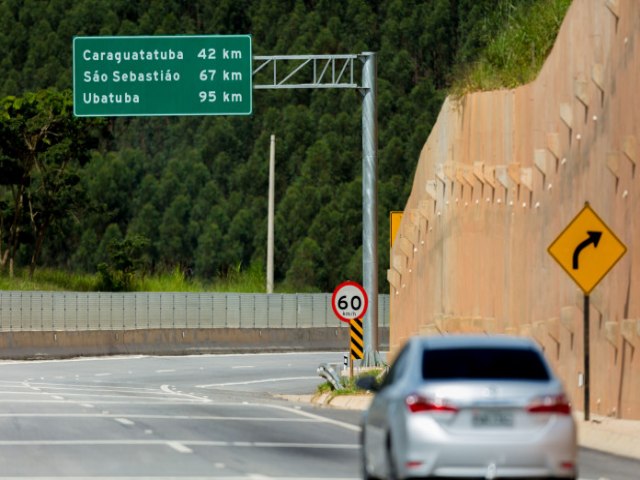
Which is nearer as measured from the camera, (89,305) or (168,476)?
(168,476)

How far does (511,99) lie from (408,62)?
415 ft

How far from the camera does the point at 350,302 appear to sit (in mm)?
36250

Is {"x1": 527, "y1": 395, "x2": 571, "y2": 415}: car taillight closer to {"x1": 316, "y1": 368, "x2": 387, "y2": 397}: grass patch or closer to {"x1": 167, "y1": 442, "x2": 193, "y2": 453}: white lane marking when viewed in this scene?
{"x1": 167, "y1": 442, "x2": 193, "y2": 453}: white lane marking

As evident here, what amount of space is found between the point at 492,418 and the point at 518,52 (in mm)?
24317

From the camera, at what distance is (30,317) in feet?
205

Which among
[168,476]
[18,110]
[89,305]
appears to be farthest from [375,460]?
[18,110]

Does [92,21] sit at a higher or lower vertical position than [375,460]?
higher

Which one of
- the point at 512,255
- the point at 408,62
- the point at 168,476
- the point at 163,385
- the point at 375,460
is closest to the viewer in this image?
the point at 375,460

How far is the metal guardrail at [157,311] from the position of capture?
6244cm

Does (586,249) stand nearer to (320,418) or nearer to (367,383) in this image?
(320,418)

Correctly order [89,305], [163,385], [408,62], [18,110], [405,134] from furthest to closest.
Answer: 1. [408,62]
2. [405,134]
3. [18,110]
4. [89,305]
5. [163,385]

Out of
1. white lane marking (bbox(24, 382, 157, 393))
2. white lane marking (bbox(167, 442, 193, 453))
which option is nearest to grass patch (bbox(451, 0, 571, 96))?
white lane marking (bbox(24, 382, 157, 393))

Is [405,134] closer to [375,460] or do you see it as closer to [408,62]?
[408,62]

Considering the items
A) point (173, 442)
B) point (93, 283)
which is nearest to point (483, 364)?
point (173, 442)
